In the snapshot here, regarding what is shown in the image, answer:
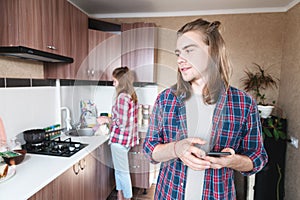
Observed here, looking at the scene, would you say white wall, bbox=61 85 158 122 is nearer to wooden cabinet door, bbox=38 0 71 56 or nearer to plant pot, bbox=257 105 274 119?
wooden cabinet door, bbox=38 0 71 56

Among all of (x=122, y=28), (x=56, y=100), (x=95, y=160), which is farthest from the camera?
(x=122, y=28)

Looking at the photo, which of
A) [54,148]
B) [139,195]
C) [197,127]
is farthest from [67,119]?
[197,127]

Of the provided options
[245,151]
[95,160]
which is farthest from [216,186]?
[95,160]

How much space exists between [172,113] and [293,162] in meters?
1.69

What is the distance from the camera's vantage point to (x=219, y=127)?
0.65 meters

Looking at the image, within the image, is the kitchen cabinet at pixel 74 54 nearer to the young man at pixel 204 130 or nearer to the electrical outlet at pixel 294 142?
the young man at pixel 204 130

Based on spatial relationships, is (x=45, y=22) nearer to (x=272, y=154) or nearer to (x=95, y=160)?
(x=95, y=160)

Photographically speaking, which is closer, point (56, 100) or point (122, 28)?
point (56, 100)

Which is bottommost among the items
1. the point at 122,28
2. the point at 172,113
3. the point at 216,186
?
the point at 216,186

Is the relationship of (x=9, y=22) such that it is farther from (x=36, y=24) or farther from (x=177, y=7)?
(x=177, y=7)

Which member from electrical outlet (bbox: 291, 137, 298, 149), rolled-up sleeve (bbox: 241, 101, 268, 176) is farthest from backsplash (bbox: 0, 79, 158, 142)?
electrical outlet (bbox: 291, 137, 298, 149)

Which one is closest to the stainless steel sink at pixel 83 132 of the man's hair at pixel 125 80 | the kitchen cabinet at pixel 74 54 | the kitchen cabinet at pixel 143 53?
the kitchen cabinet at pixel 74 54

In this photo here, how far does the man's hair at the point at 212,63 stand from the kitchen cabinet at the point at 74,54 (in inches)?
46.5

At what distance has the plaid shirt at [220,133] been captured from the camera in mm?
675
